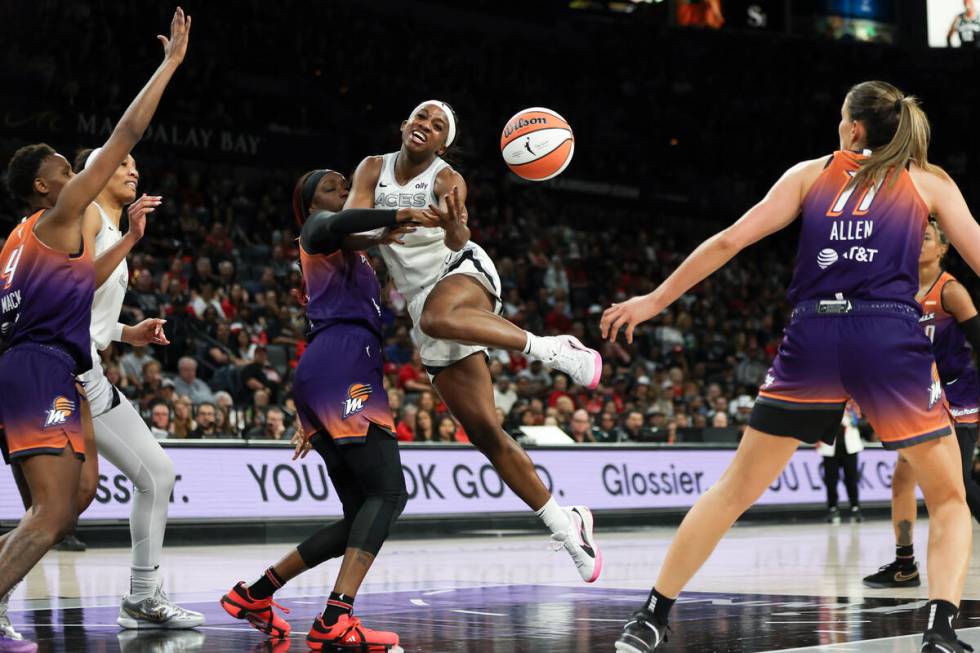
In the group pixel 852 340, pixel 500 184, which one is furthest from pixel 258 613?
pixel 500 184

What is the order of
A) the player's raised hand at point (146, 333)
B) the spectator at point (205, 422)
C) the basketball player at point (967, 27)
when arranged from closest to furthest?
the player's raised hand at point (146, 333) < the spectator at point (205, 422) < the basketball player at point (967, 27)

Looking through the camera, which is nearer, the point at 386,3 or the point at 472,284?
the point at 472,284

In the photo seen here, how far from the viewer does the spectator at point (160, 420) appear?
1379 cm

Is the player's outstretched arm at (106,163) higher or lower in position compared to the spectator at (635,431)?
higher

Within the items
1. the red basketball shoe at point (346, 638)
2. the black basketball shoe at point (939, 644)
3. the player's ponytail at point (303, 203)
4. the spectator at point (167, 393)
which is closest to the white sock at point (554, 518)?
the red basketball shoe at point (346, 638)

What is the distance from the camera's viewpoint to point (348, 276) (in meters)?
6.30

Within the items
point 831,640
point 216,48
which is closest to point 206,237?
point 216,48

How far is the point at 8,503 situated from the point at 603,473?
24.5 ft

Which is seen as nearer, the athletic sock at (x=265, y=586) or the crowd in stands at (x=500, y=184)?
the athletic sock at (x=265, y=586)

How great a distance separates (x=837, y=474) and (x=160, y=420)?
951 cm

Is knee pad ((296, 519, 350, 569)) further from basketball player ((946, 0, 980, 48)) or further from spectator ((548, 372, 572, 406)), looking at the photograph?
basketball player ((946, 0, 980, 48))

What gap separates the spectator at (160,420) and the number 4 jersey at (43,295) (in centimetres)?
829

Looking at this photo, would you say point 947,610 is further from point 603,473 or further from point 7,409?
point 603,473

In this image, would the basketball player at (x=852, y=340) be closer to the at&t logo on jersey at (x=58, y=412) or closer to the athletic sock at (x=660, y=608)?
the athletic sock at (x=660, y=608)
